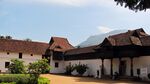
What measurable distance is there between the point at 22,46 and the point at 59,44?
6.26 meters

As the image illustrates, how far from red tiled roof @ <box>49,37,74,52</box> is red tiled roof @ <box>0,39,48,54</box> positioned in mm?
1758

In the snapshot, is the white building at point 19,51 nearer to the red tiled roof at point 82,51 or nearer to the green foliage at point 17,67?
the red tiled roof at point 82,51

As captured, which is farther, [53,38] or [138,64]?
[53,38]

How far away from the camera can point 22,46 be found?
57.1 m

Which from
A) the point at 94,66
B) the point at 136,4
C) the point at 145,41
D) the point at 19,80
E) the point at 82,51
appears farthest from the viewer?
the point at 82,51

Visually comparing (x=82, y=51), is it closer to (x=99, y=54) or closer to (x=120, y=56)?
(x=99, y=54)

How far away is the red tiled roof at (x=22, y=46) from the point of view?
55062 mm

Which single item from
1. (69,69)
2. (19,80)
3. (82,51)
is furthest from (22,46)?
(19,80)

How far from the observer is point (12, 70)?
1781 inches

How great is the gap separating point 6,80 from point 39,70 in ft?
11.0

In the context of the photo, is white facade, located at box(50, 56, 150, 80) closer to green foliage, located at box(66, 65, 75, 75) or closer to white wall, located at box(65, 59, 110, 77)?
white wall, located at box(65, 59, 110, 77)

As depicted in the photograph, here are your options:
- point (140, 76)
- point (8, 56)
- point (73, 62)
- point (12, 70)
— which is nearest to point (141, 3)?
point (140, 76)

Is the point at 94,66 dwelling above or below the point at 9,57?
below

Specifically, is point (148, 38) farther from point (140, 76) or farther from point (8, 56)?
point (8, 56)
